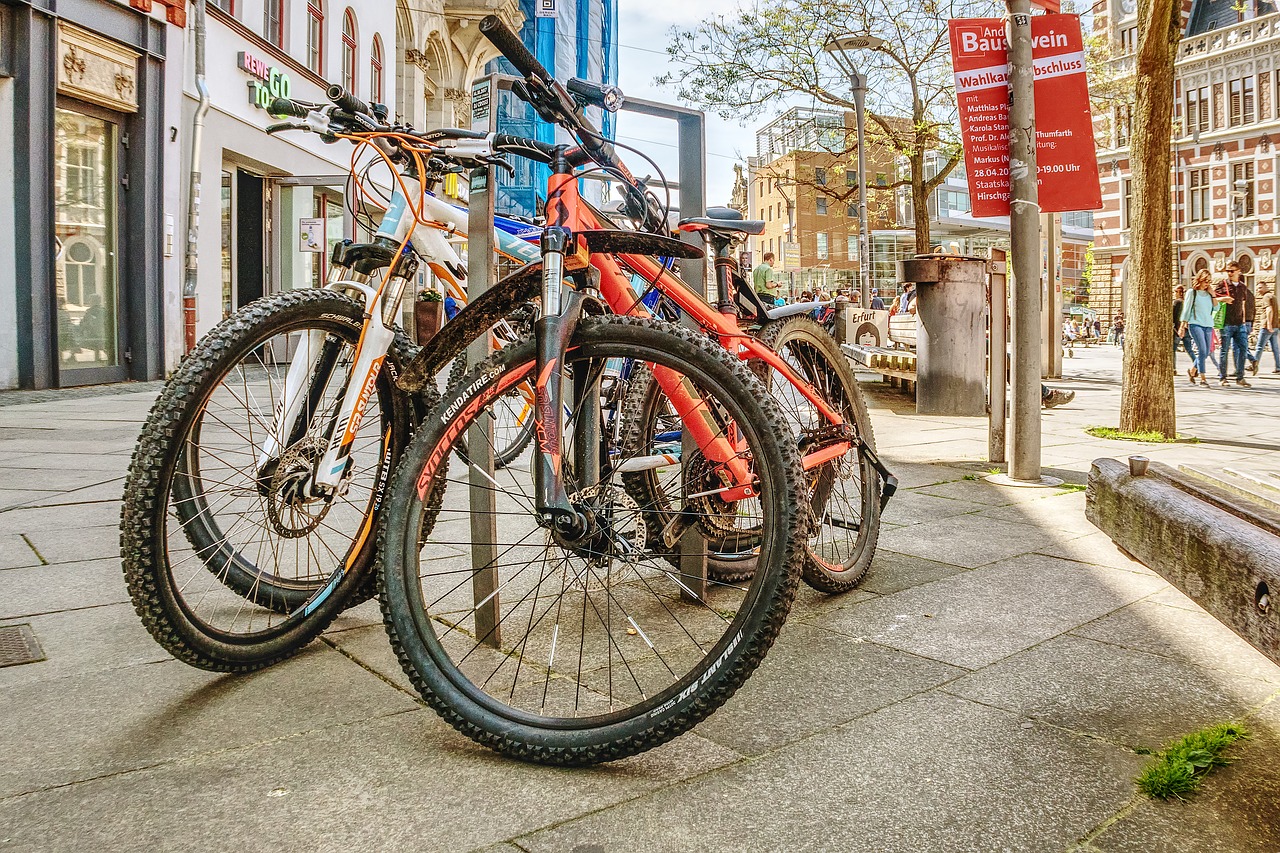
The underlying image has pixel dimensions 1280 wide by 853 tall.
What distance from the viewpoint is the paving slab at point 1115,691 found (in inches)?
84.8

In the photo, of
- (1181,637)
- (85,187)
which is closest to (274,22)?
(85,187)

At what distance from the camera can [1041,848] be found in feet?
5.40

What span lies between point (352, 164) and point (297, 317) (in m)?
0.54

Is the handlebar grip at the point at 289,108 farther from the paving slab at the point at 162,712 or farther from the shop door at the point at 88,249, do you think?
the shop door at the point at 88,249

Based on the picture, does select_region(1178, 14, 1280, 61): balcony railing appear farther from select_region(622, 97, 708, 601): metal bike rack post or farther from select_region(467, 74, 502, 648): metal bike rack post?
select_region(467, 74, 502, 648): metal bike rack post

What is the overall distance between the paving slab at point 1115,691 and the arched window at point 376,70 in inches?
788

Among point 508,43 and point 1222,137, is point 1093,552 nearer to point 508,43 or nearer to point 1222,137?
point 508,43

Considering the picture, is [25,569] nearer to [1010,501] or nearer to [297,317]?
[297,317]

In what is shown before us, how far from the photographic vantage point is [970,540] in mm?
4102

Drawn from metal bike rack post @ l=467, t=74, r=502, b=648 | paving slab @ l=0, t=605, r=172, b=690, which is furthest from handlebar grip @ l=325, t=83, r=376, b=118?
paving slab @ l=0, t=605, r=172, b=690

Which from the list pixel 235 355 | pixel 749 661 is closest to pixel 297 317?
pixel 235 355

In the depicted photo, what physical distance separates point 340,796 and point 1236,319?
54.7ft

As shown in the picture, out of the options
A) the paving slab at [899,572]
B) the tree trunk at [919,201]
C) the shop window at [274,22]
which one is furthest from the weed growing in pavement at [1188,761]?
the tree trunk at [919,201]

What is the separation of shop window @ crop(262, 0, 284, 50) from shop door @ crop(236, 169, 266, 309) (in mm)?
2124
